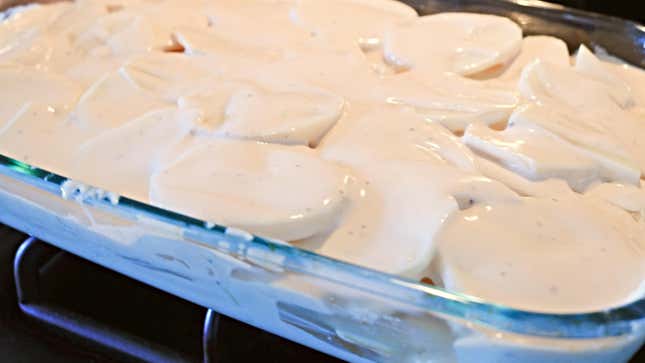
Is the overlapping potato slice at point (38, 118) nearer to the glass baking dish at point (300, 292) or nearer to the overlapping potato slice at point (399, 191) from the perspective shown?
the glass baking dish at point (300, 292)

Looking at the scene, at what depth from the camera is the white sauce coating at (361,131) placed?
625 millimetres

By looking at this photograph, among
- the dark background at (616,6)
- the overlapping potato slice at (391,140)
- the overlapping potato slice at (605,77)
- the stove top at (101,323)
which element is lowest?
the stove top at (101,323)

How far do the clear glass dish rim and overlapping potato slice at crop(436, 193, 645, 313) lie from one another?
50mm

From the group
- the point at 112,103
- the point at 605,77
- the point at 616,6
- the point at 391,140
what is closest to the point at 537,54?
the point at 605,77

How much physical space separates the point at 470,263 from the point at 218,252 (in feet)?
0.70

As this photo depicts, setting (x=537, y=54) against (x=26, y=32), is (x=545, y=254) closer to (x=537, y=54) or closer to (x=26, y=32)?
(x=537, y=54)

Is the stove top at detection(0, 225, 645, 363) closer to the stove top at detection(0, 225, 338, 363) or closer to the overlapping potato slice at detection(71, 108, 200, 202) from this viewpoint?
the stove top at detection(0, 225, 338, 363)

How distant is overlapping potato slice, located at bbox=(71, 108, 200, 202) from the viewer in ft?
2.39

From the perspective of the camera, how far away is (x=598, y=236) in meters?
0.63

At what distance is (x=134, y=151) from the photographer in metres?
0.76

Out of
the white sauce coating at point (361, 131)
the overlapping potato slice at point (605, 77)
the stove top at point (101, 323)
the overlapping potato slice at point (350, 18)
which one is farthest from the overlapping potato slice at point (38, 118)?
the overlapping potato slice at point (605, 77)

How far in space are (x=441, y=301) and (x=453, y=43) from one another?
0.49m

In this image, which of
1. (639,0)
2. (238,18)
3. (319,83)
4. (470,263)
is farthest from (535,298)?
(639,0)

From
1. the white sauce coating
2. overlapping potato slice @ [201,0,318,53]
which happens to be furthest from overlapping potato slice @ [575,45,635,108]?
overlapping potato slice @ [201,0,318,53]
